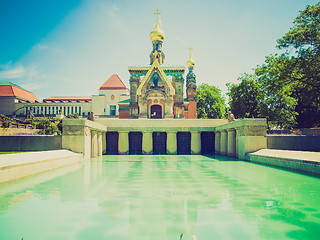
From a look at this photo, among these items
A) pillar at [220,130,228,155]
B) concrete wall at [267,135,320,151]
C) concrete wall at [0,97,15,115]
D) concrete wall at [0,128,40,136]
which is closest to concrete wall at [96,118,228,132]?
pillar at [220,130,228,155]

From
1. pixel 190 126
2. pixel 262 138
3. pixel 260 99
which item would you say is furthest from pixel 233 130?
pixel 260 99

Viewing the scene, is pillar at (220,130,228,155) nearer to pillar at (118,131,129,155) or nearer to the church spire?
pillar at (118,131,129,155)

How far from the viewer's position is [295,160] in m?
12.5

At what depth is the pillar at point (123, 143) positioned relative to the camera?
27.0 m

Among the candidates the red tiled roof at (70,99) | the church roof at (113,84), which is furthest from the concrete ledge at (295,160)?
the red tiled roof at (70,99)

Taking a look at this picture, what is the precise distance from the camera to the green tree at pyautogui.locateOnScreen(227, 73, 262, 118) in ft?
157

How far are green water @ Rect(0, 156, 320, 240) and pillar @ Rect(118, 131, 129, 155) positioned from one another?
1608 centimetres

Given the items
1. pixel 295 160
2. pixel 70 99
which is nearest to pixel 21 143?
pixel 295 160

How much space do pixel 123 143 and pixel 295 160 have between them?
1808cm

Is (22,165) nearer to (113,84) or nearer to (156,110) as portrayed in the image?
(156,110)

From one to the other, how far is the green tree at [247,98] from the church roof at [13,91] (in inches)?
2588

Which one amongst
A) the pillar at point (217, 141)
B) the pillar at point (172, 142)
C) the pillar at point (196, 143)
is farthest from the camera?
the pillar at point (196, 143)

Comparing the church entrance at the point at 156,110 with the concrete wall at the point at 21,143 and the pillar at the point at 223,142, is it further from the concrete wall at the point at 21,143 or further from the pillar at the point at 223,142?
the concrete wall at the point at 21,143

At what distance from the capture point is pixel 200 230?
5.38 metres
